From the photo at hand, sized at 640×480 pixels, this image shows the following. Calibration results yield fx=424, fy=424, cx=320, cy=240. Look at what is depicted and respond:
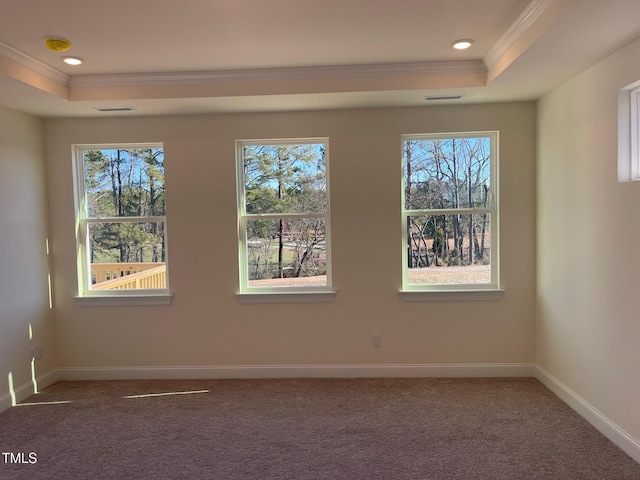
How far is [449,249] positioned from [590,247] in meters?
1.17

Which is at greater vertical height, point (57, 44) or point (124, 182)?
point (57, 44)

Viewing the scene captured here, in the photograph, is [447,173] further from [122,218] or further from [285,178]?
[122,218]

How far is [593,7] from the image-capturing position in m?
1.99

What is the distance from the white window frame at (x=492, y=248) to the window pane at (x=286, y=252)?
78 centimetres

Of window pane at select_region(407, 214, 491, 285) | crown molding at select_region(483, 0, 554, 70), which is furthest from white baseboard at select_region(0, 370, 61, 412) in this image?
crown molding at select_region(483, 0, 554, 70)

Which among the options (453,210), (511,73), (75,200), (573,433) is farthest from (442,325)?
(75,200)

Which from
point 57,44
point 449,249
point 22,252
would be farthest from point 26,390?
point 449,249

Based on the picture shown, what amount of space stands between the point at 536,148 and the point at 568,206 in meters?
0.73

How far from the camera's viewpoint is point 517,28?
251 centimetres

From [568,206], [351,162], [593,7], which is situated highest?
[593,7]

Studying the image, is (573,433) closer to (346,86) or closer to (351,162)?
(351,162)

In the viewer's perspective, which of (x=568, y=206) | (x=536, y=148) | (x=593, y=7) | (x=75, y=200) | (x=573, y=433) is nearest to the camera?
(x=593, y=7)

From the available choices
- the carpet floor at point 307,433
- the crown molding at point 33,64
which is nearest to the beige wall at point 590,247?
the carpet floor at point 307,433

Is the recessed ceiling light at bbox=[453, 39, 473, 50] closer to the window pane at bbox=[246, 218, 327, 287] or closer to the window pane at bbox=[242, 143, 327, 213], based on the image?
the window pane at bbox=[242, 143, 327, 213]
